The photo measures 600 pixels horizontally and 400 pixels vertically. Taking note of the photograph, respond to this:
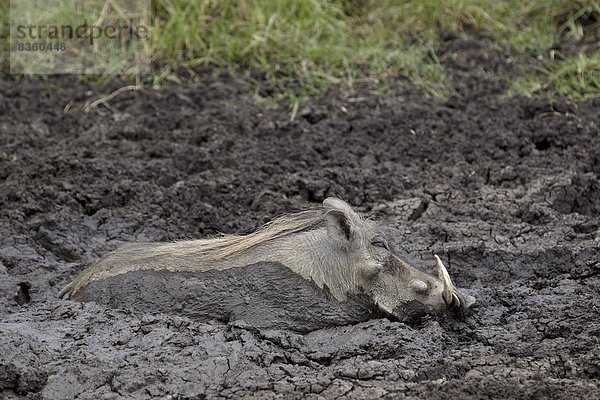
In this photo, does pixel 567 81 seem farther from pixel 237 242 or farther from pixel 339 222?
pixel 237 242

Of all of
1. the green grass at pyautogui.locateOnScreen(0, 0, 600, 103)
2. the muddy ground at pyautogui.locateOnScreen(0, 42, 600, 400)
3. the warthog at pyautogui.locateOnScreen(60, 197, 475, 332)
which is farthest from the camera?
the green grass at pyautogui.locateOnScreen(0, 0, 600, 103)

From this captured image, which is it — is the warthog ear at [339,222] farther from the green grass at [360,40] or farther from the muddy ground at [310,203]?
the green grass at [360,40]

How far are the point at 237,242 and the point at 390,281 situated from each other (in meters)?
0.55

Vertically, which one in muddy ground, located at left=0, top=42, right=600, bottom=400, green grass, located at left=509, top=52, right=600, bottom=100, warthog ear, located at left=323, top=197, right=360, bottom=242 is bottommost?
muddy ground, located at left=0, top=42, right=600, bottom=400

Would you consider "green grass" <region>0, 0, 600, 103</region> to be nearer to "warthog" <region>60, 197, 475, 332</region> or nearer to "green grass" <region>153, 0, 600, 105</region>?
"green grass" <region>153, 0, 600, 105</region>

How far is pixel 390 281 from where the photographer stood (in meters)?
3.57

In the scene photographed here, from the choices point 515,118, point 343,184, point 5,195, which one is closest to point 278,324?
point 343,184

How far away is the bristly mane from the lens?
3579 millimetres

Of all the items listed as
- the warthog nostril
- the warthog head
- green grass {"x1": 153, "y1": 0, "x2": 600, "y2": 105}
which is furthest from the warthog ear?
green grass {"x1": 153, "y1": 0, "x2": 600, "y2": 105}

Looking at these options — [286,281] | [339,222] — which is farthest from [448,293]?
[286,281]

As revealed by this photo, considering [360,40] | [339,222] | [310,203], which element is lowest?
[310,203]

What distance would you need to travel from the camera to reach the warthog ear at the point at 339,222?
140 inches

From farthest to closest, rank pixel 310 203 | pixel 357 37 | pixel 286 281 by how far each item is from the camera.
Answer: pixel 357 37 → pixel 310 203 → pixel 286 281

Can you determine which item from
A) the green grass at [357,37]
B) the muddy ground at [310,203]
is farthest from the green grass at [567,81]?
the muddy ground at [310,203]
